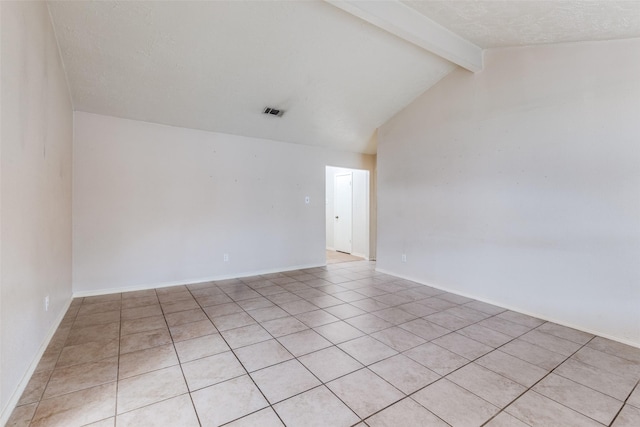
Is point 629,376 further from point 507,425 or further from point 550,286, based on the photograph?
point 507,425

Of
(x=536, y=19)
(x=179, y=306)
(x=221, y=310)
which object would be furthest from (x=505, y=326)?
(x=179, y=306)

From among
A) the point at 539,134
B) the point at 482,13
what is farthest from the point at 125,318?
the point at 539,134

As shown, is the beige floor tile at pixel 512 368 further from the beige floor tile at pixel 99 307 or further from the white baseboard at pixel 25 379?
the beige floor tile at pixel 99 307

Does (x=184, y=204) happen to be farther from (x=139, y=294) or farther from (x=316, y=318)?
(x=316, y=318)

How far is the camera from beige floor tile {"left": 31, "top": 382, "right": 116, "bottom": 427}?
1.59 meters

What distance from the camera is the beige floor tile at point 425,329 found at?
8.92 ft

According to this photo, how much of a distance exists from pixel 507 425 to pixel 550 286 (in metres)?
2.12

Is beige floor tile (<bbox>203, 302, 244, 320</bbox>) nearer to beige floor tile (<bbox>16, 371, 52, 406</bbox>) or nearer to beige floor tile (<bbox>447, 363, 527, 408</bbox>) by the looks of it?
beige floor tile (<bbox>16, 371, 52, 406</bbox>)

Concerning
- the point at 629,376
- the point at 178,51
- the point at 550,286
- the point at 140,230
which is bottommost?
the point at 629,376

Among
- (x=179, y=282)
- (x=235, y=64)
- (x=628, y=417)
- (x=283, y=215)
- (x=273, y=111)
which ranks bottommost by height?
(x=628, y=417)

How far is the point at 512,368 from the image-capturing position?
217 centimetres

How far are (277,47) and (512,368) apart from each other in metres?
3.71

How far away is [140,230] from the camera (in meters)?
4.06

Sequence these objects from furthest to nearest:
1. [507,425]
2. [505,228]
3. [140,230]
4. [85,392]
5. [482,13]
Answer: [140,230], [505,228], [482,13], [85,392], [507,425]
